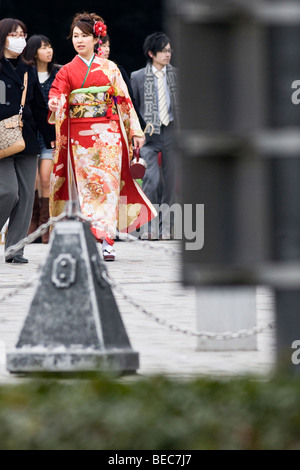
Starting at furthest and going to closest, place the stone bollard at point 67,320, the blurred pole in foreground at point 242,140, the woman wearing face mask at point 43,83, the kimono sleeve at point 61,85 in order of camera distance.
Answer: the woman wearing face mask at point 43,83
the kimono sleeve at point 61,85
the stone bollard at point 67,320
the blurred pole in foreground at point 242,140

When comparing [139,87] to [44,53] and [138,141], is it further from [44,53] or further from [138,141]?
[138,141]

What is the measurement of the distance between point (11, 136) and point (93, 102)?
1078mm

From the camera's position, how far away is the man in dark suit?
1628cm

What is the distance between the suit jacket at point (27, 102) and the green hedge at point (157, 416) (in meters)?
8.16

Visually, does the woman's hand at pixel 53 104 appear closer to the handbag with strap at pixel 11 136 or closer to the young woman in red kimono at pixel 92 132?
the young woman in red kimono at pixel 92 132

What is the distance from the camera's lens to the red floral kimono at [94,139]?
1254 cm

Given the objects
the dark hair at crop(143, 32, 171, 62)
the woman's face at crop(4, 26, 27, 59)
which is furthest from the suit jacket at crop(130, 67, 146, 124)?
the woman's face at crop(4, 26, 27, 59)

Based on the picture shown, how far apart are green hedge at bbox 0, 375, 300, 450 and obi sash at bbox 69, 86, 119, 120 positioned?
869 cm

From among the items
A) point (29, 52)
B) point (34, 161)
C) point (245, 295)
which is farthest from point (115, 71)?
point (245, 295)

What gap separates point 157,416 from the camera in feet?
11.8

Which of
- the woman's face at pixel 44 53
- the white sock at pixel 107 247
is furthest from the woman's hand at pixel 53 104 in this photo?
the woman's face at pixel 44 53

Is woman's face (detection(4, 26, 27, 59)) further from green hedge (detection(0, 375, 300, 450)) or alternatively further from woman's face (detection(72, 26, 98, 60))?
green hedge (detection(0, 375, 300, 450))

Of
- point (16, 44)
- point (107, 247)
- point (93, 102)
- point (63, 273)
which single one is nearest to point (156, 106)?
point (93, 102)

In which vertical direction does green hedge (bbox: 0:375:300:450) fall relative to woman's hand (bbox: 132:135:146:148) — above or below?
below
